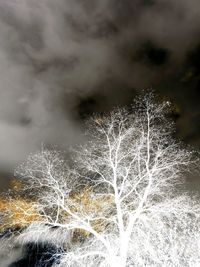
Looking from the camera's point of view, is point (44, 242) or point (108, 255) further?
point (44, 242)

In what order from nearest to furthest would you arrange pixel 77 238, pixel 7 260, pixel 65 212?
pixel 65 212 → pixel 77 238 → pixel 7 260

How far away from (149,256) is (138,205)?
2762 millimetres

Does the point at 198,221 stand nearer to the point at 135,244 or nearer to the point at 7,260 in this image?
the point at 135,244

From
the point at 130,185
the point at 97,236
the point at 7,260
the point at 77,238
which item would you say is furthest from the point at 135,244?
the point at 7,260

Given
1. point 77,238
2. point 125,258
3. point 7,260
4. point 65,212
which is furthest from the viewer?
point 7,260

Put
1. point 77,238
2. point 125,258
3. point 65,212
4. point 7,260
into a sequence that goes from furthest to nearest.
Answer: point 7,260 < point 77,238 < point 65,212 < point 125,258

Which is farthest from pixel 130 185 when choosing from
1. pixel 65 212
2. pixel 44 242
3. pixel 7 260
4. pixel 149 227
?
pixel 7 260

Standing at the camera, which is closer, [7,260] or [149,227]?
[149,227]

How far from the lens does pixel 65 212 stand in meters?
16.5

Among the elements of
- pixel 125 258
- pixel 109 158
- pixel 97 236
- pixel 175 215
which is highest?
pixel 109 158

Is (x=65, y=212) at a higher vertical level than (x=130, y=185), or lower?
lower

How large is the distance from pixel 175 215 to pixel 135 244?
2.23m

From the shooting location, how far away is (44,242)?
56.4 ft

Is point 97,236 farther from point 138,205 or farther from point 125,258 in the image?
point 138,205
